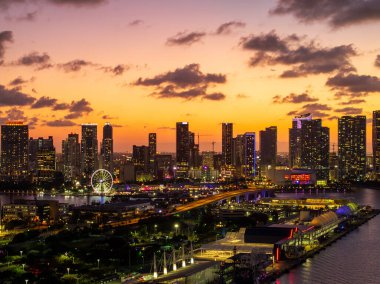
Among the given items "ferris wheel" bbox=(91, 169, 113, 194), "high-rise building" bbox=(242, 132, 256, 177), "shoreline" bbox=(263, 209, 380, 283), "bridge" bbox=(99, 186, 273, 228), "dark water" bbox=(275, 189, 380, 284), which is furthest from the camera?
"high-rise building" bbox=(242, 132, 256, 177)

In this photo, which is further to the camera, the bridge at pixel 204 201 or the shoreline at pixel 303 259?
the bridge at pixel 204 201

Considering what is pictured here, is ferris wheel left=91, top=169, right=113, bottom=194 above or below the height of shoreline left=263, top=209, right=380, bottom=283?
above

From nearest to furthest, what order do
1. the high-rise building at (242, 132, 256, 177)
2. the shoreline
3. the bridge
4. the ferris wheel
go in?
the shoreline, the bridge, the ferris wheel, the high-rise building at (242, 132, 256, 177)

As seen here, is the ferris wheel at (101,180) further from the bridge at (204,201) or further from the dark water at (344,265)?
the dark water at (344,265)

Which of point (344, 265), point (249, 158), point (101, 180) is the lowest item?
point (344, 265)

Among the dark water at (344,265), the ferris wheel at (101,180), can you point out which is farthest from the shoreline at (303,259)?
the ferris wheel at (101,180)

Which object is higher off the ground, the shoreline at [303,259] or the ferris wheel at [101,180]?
the ferris wheel at [101,180]

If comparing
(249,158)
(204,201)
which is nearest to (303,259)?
(204,201)

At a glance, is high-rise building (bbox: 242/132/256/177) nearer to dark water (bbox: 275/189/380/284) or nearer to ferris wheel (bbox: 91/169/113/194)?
ferris wheel (bbox: 91/169/113/194)

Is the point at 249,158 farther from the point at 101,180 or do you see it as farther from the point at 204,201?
the point at 204,201

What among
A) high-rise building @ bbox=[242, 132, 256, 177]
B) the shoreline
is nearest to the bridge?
the shoreline
